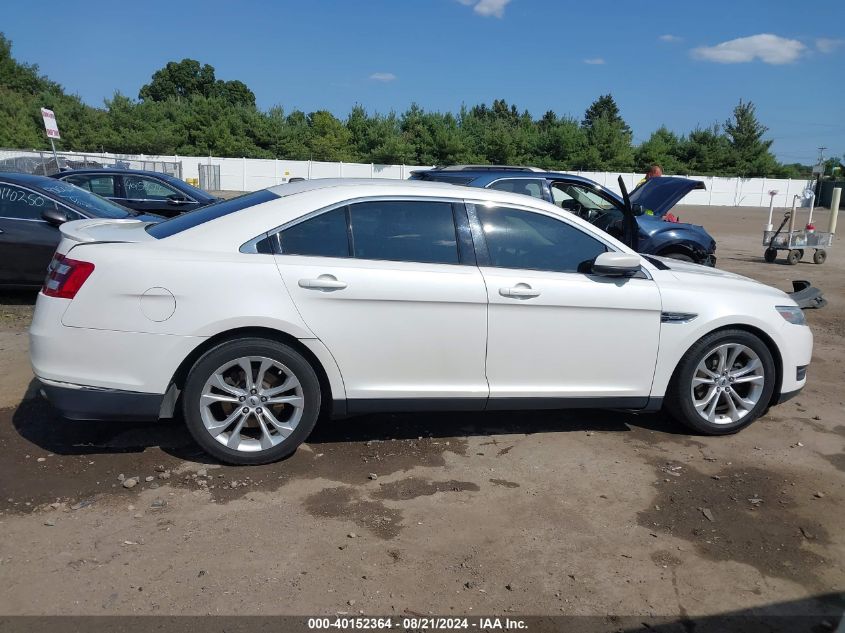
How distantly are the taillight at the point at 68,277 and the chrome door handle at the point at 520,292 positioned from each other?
2394mm

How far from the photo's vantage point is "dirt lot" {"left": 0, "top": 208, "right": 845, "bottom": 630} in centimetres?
300

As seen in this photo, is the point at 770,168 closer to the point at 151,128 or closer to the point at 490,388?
the point at 151,128

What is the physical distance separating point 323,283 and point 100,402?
142 centimetres

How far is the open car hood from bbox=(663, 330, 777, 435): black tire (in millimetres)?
5202

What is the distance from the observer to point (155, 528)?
346cm

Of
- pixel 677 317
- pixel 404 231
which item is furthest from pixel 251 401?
pixel 677 317

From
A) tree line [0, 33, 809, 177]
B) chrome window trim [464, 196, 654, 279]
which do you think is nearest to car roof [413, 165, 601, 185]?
chrome window trim [464, 196, 654, 279]

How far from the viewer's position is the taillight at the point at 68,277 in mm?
3844

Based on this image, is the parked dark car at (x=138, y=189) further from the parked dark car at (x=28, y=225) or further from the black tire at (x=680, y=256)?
the black tire at (x=680, y=256)

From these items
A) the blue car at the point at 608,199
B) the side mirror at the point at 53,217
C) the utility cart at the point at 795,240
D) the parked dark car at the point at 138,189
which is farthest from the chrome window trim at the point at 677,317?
the utility cart at the point at 795,240

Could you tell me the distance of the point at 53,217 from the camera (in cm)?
757

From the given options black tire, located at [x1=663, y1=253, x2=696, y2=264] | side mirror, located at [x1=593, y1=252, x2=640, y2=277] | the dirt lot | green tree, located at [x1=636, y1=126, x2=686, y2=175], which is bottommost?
the dirt lot

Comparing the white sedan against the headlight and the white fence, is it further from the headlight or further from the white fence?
the white fence

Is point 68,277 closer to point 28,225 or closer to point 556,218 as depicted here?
point 556,218
